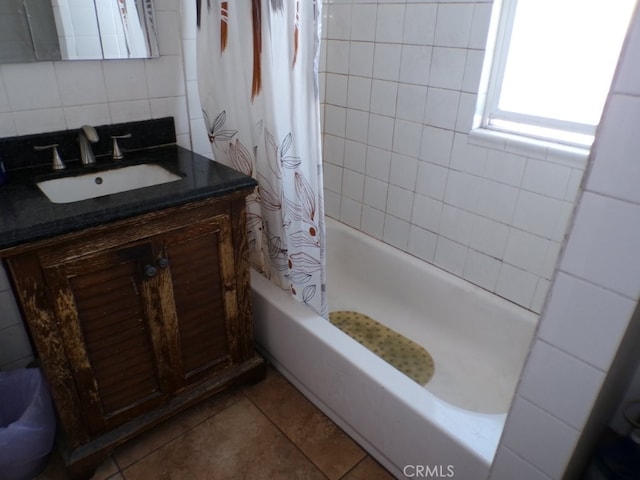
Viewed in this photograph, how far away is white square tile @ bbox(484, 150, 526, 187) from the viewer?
1.59 m

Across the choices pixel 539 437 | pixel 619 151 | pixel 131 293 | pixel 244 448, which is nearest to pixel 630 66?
pixel 619 151

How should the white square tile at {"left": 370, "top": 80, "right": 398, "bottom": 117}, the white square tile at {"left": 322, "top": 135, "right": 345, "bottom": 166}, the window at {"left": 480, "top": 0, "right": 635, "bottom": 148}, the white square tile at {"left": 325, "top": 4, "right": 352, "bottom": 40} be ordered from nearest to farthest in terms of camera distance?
the window at {"left": 480, "top": 0, "right": 635, "bottom": 148} < the white square tile at {"left": 370, "top": 80, "right": 398, "bottom": 117} < the white square tile at {"left": 325, "top": 4, "right": 352, "bottom": 40} < the white square tile at {"left": 322, "top": 135, "right": 345, "bottom": 166}

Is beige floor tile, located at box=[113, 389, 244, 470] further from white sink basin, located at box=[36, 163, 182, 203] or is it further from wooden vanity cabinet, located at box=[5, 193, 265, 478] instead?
white sink basin, located at box=[36, 163, 182, 203]

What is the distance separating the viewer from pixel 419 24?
5.70 ft

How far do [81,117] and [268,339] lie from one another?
42.2 inches

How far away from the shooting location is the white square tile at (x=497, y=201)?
164 cm

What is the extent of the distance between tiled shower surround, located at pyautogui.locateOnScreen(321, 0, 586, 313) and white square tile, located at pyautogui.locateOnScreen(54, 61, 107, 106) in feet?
3.56

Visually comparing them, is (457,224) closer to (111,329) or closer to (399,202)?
(399,202)

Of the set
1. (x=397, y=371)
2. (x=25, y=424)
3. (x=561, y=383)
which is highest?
(x=561, y=383)

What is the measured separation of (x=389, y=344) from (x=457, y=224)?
58cm

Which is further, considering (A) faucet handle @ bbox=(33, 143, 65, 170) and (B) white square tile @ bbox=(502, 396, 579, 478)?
(A) faucet handle @ bbox=(33, 143, 65, 170)

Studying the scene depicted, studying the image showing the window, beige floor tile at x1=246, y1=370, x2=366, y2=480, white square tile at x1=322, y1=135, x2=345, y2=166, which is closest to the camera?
the window

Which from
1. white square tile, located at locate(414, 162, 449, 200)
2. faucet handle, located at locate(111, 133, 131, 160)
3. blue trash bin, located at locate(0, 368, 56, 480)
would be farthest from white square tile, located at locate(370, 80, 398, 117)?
blue trash bin, located at locate(0, 368, 56, 480)

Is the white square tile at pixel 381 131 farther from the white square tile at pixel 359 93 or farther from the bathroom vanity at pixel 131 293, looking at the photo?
the bathroom vanity at pixel 131 293
